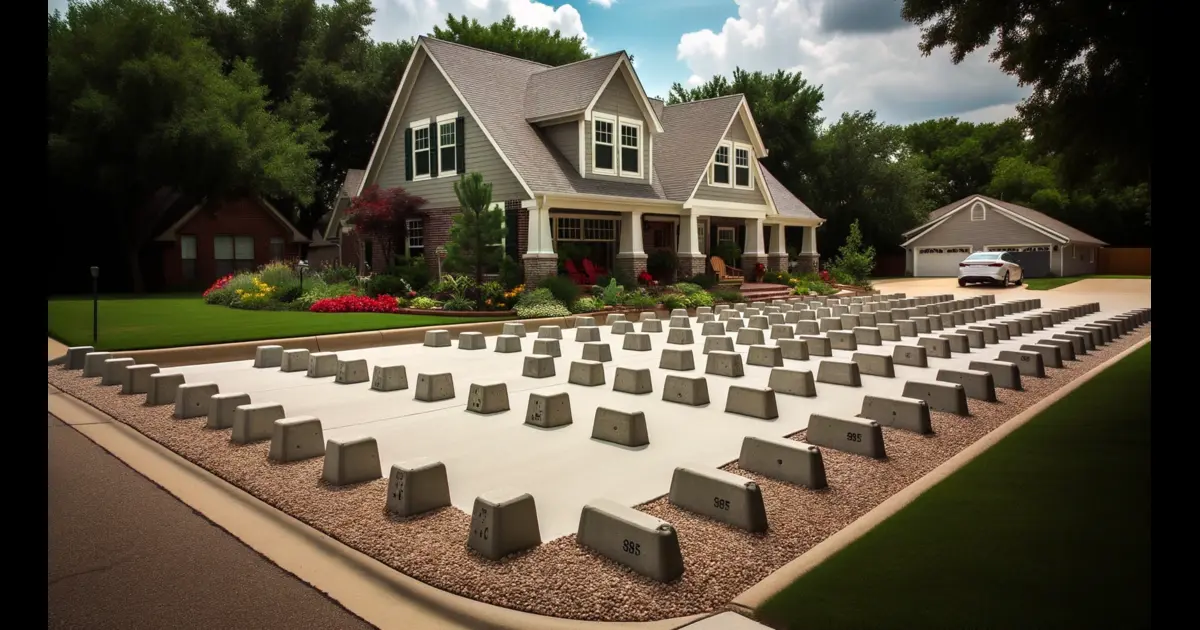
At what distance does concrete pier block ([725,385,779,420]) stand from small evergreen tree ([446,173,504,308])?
12.7 meters

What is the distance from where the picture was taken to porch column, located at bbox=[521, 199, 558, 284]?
73.1 ft

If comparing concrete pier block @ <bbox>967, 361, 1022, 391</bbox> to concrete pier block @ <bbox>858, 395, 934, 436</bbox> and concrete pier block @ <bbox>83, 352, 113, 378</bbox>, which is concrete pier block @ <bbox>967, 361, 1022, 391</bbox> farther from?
concrete pier block @ <bbox>83, 352, 113, 378</bbox>

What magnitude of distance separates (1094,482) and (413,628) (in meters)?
5.11

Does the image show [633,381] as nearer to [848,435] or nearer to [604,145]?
[848,435]

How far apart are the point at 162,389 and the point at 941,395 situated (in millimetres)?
9319

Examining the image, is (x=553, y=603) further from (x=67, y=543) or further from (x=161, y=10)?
(x=161, y=10)

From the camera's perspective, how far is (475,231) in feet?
66.2

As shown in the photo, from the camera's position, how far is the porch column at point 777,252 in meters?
32.9

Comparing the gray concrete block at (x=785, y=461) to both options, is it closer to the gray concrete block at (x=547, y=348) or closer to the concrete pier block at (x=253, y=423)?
the concrete pier block at (x=253, y=423)

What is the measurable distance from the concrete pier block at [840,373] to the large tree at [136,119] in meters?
27.8

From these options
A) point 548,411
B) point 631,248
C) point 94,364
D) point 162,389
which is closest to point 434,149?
point 631,248

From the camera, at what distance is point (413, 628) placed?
11.6ft

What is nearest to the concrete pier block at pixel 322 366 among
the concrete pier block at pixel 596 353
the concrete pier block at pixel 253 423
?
the concrete pier block at pixel 253 423

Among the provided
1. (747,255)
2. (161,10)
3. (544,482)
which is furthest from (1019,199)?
(544,482)
